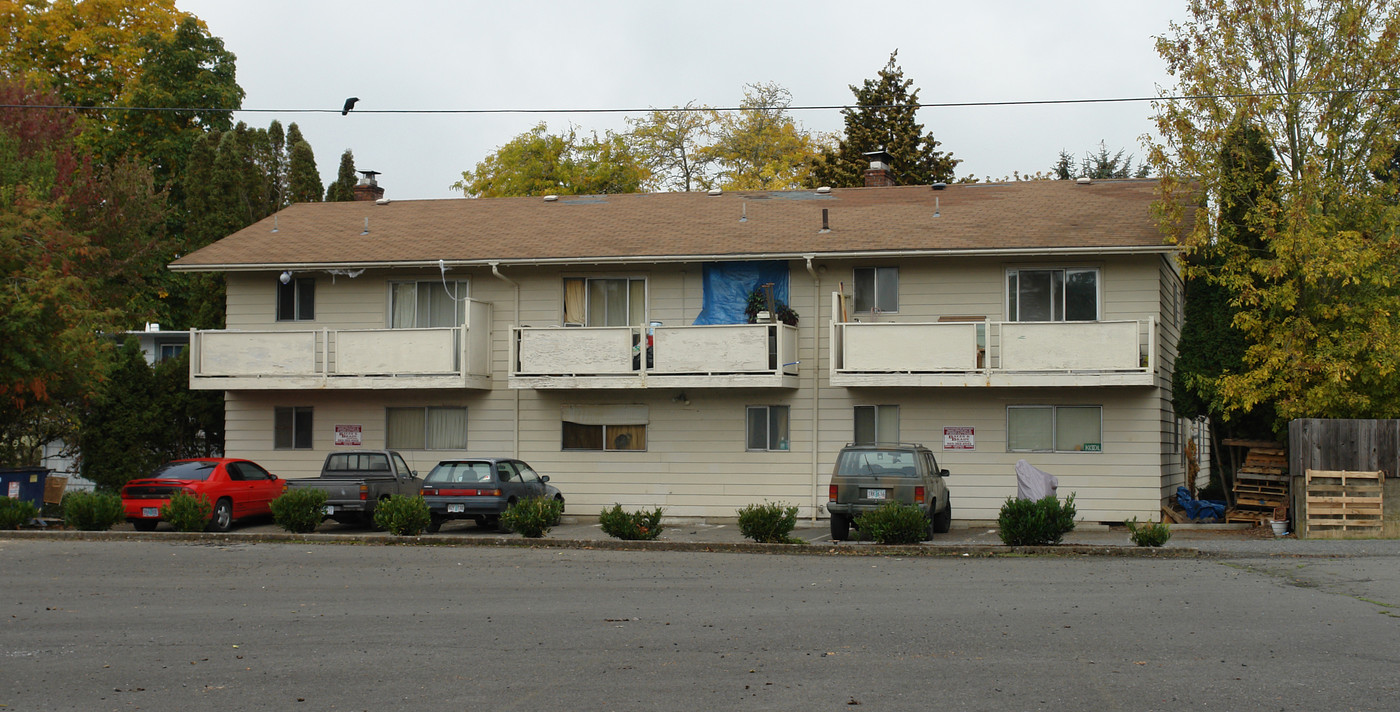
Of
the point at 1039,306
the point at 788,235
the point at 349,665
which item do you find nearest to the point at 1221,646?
the point at 349,665

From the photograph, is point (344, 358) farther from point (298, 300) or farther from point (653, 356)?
point (653, 356)

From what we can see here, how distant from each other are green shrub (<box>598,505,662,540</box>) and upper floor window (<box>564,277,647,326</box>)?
7025mm

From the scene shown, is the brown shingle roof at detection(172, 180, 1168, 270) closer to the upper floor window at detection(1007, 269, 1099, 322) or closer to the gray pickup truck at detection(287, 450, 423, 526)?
the upper floor window at detection(1007, 269, 1099, 322)

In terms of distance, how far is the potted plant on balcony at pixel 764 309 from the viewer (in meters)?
25.0

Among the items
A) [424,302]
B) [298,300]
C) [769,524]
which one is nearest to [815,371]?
[769,524]

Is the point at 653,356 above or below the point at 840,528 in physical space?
above

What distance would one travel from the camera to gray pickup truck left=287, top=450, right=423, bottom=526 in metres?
22.7

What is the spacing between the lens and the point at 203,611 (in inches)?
479

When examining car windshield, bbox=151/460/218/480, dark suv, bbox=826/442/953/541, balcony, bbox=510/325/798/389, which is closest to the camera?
dark suv, bbox=826/442/953/541

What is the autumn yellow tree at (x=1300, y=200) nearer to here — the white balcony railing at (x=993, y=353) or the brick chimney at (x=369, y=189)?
the white balcony railing at (x=993, y=353)

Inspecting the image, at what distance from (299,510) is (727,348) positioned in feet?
27.2

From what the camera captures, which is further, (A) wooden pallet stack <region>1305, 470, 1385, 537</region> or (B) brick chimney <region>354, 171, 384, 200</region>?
(B) brick chimney <region>354, 171, 384, 200</region>

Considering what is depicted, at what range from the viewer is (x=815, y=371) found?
25.0m

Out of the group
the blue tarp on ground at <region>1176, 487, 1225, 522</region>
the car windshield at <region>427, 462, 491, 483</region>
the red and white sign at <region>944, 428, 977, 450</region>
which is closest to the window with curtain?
the red and white sign at <region>944, 428, 977, 450</region>
